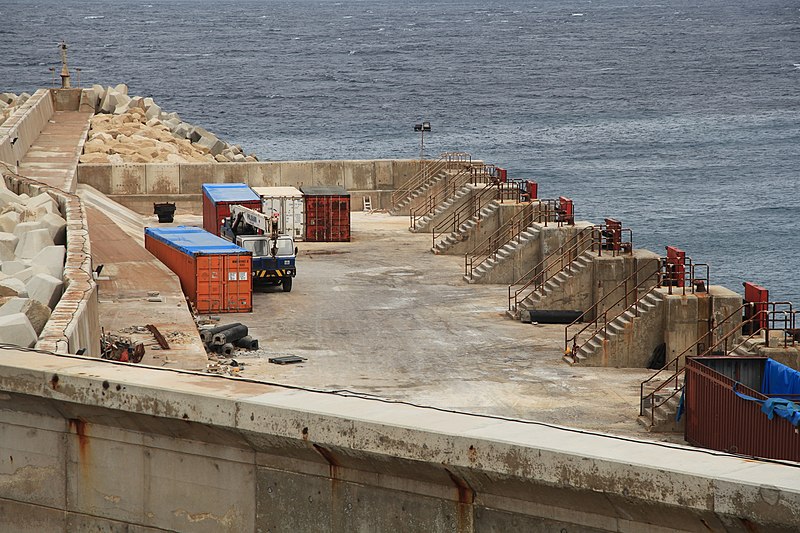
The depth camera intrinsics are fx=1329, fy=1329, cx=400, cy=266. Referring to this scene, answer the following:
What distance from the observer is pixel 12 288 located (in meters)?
23.4

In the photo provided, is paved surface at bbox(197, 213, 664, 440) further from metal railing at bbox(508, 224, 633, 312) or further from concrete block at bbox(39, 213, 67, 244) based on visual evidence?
concrete block at bbox(39, 213, 67, 244)

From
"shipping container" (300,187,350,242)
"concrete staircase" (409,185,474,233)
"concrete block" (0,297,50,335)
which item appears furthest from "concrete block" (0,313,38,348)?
"concrete staircase" (409,185,474,233)

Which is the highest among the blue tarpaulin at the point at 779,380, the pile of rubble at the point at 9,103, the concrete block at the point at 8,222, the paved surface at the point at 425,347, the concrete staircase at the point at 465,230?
the pile of rubble at the point at 9,103

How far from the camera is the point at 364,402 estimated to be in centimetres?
1175

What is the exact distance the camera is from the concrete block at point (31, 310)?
21.2 meters

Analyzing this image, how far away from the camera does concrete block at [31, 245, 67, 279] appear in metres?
27.0

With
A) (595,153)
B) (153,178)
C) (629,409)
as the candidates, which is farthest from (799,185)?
(629,409)

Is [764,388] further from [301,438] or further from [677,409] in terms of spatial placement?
[301,438]

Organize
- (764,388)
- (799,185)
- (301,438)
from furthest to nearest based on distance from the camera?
(799,185), (764,388), (301,438)

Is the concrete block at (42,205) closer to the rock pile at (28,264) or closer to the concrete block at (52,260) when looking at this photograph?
the rock pile at (28,264)

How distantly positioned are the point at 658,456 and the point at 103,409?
518 centimetres

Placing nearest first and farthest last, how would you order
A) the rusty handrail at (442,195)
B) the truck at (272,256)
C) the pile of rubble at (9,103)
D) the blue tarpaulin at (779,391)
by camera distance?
the blue tarpaulin at (779,391)
the truck at (272,256)
the rusty handrail at (442,195)
the pile of rubble at (9,103)

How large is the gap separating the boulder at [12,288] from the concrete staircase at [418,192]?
38160mm

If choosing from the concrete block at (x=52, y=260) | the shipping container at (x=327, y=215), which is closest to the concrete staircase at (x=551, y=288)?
the shipping container at (x=327, y=215)
